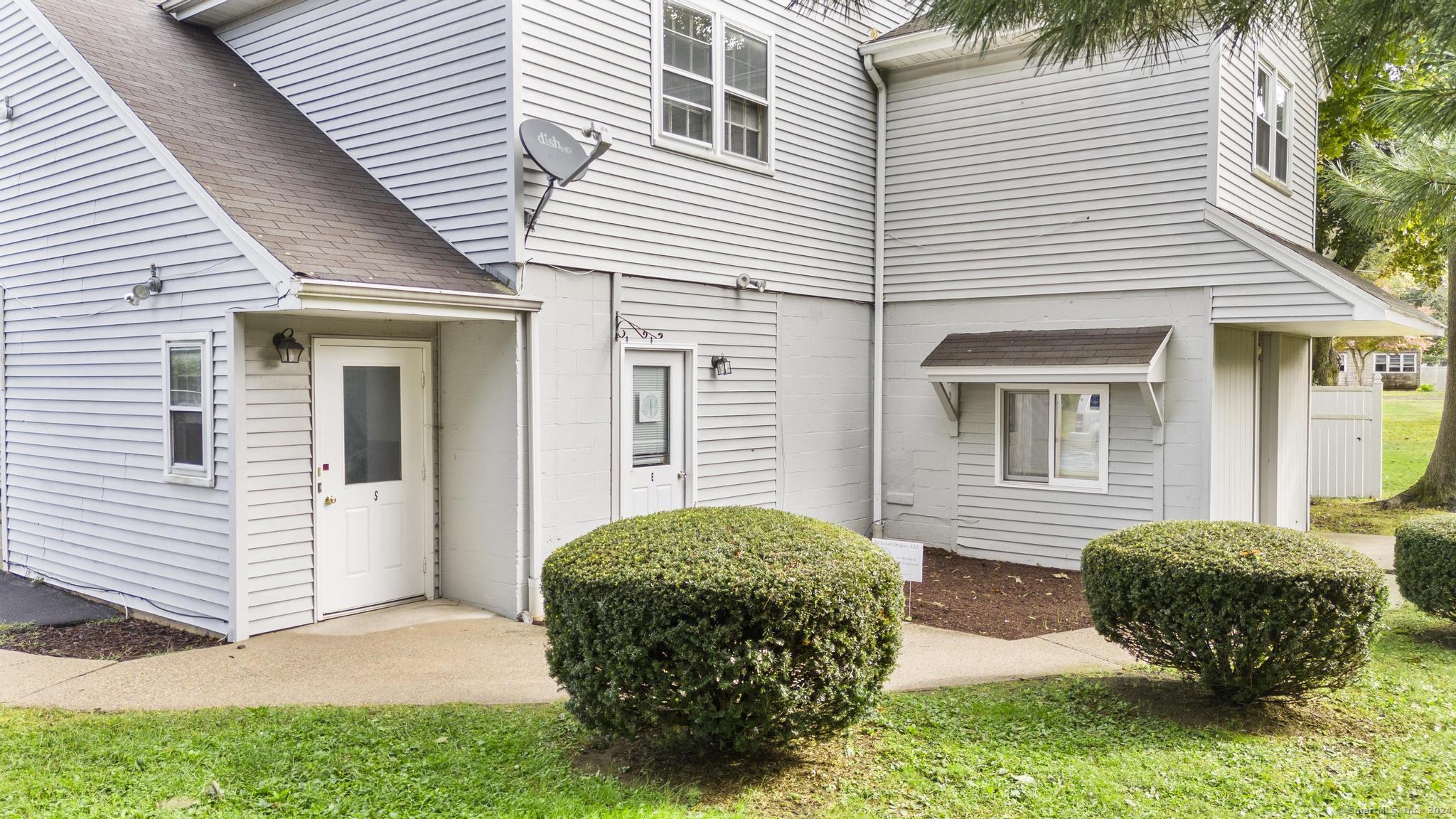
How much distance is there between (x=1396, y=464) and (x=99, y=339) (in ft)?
78.6

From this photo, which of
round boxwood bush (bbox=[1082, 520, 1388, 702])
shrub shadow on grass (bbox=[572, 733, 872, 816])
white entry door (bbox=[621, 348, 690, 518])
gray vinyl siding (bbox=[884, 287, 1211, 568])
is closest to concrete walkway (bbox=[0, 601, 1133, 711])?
round boxwood bush (bbox=[1082, 520, 1388, 702])

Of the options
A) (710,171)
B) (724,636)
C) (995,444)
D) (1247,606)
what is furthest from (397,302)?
(995,444)

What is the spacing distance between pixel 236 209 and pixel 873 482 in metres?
7.48

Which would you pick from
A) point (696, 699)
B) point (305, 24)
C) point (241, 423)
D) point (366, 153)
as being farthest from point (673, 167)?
→ point (696, 699)

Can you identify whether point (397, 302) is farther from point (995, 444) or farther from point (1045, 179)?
point (1045, 179)

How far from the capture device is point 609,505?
8.75 m

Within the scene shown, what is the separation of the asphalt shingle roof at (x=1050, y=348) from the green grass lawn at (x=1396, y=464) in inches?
227

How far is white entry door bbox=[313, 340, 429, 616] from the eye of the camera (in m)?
7.86

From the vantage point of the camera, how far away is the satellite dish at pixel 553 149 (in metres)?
7.72

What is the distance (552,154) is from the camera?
7.83 metres

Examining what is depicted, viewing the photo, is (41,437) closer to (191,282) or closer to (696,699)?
(191,282)

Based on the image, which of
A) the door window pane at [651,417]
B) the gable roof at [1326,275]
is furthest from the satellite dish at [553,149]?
the gable roof at [1326,275]

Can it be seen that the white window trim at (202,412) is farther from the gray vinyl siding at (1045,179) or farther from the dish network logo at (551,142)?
the gray vinyl siding at (1045,179)

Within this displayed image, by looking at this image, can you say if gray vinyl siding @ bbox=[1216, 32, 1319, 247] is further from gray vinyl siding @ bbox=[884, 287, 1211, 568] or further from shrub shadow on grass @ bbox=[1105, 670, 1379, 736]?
shrub shadow on grass @ bbox=[1105, 670, 1379, 736]
